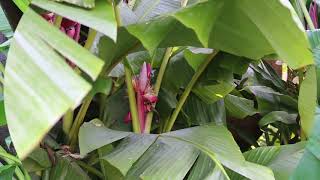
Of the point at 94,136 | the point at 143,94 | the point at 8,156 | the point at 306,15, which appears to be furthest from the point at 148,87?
the point at 306,15

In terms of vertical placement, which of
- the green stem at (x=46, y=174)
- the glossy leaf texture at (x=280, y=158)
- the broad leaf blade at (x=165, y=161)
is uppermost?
the broad leaf blade at (x=165, y=161)

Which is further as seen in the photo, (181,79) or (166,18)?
(181,79)

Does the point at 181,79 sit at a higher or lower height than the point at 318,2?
lower

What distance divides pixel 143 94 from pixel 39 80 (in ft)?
1.30

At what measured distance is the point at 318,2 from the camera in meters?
0.85

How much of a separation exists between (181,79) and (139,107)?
0.11 metres

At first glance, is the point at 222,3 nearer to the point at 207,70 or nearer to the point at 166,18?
the point at 166,18

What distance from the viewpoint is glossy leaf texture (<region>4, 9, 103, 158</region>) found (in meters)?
0.30

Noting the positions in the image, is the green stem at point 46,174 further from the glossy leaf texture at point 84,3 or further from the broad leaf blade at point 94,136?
the glossy leaf texture at point 84,3

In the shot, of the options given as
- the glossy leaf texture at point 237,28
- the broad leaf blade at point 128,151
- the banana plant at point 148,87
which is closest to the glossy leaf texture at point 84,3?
the banana plant at point 148,87

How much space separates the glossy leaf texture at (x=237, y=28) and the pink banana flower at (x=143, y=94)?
0.11 meters

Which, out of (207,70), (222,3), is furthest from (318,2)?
(222,3)

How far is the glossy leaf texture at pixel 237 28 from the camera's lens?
0.45 metres

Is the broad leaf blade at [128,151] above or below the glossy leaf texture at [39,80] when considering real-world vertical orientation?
below
